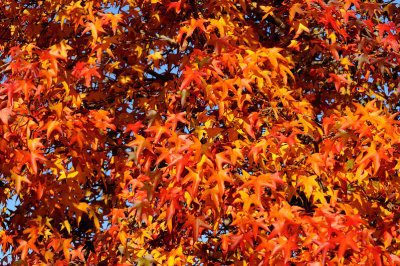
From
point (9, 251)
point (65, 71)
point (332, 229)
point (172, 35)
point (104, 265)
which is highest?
point (172, 35)

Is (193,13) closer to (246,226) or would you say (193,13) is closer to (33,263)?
(246,226)

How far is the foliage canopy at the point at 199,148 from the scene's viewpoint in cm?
295

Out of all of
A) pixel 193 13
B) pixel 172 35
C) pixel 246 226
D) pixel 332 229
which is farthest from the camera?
pixel 172 35

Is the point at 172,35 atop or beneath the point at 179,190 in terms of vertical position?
atop

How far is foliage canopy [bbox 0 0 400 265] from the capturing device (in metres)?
2.95

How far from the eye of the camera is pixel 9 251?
14.0 ft

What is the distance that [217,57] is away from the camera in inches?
135

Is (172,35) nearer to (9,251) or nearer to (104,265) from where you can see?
(104,265)

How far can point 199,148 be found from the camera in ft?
9.21

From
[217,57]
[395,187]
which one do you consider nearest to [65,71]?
[217,57]

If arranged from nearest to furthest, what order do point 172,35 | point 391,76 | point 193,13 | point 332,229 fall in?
1. point 332,229
2. point 193,13
3. point 172,35
4. point 391,76

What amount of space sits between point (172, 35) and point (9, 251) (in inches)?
108

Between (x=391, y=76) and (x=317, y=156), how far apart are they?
2315mm

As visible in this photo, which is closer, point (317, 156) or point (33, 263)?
point (317, 156)
